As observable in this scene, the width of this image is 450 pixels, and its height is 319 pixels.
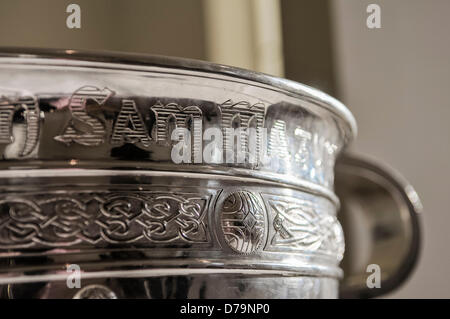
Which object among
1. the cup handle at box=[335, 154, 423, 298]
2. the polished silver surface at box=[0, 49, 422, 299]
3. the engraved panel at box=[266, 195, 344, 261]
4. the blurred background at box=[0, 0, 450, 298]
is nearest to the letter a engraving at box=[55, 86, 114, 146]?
the polished silver surface at box=[0, 49, 422, 299]

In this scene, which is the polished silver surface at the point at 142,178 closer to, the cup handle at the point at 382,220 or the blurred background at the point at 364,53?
the cup handle at the point at 382,220

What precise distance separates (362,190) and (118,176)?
448 mm

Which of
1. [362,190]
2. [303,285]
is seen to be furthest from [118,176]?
[362,190]

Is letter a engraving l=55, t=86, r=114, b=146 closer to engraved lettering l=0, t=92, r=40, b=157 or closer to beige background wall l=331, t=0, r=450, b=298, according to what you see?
engraved lettering l=0, t=92, r=40, b=157

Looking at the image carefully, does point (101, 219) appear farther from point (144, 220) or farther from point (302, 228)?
point (302, 228)

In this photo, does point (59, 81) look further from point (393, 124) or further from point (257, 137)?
point (393, 124)

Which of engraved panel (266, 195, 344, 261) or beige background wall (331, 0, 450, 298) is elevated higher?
beige background wall (331, 0, 450, 298)

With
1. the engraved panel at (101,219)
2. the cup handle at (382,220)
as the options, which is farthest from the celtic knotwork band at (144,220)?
the cup handle at (382,220)

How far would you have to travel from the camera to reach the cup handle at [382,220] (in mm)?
608

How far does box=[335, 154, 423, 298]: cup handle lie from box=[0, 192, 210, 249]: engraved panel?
308 millimetres

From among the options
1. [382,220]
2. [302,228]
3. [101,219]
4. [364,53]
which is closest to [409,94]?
[364,53]

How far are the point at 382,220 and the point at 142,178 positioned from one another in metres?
0.42

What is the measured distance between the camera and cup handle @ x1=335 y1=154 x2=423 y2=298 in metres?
0.61

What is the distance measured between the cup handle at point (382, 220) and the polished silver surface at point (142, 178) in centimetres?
26
